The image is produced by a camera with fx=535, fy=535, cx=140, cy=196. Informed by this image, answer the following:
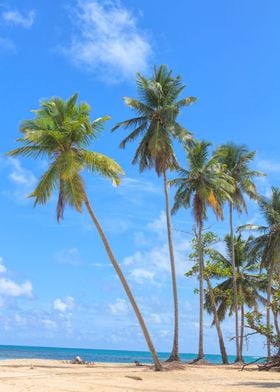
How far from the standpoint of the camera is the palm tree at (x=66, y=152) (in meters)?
23.1

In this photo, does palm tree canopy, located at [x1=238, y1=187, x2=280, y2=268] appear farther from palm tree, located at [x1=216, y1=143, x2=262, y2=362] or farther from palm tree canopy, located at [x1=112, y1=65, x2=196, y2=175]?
palm tree canopy, located at [x1=112, y1=65, x2=196, y2=175]

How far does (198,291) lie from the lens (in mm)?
37156

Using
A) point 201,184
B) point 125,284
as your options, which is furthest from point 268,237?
point 125,284

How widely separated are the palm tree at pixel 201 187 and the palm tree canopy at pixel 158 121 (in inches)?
126

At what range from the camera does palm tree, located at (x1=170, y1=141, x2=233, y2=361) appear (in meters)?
34.8

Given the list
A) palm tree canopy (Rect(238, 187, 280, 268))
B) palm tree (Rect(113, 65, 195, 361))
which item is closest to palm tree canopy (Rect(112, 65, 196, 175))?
palm tree (Rect(113, 65, 195, 361))

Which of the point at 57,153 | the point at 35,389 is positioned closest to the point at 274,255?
A: the point at 57,153

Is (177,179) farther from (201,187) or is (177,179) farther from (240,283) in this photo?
(240,283)

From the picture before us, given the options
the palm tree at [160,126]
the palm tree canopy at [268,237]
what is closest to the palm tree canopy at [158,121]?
the palm tree at [160,126]

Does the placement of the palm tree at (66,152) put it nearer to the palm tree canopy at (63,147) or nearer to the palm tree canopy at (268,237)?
the palm tree canopy at (63,147)

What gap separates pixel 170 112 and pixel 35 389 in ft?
64.9

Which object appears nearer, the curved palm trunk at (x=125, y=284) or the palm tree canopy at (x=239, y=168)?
the curved palm trunk at (x=125, y=284)

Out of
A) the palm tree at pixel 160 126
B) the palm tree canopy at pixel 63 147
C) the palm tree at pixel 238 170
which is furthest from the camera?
the palm tree at pixel 238 170

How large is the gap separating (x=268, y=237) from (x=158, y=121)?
14502 mm
